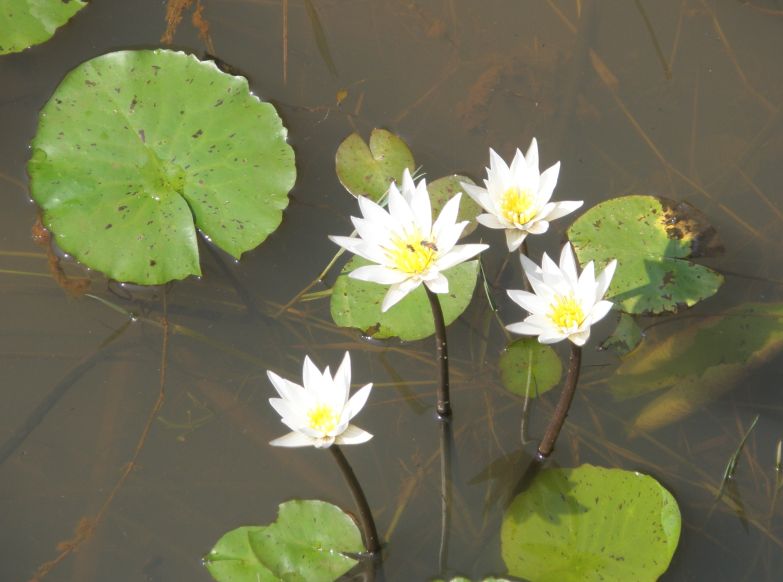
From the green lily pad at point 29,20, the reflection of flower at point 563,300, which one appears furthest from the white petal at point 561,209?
the green lily pad at point 29,20

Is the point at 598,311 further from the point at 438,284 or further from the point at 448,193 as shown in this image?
the point at 448,193

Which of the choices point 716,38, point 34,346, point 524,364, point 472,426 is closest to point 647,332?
point 524,364

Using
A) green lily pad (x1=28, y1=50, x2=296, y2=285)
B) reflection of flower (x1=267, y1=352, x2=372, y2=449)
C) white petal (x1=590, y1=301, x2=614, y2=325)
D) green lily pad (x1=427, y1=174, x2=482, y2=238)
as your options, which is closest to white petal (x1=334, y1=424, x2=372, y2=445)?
reflection of flower (x1=267, y1=352, x2=372, y2=449)

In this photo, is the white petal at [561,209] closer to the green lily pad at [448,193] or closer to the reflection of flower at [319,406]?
the green lily pad at [448,193]

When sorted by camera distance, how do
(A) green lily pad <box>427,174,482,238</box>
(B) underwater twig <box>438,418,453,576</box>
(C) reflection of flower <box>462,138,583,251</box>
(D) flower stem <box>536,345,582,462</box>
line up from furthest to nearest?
1. (A) green lily pad <box>427,174,482,238</box>
2. (B) underwater twig <box>438,418,453,576</box>
3. (C) reflection of flower <box>462,138,583,251</box>
4. (D) flower stem <box>536,345,582,462</box>

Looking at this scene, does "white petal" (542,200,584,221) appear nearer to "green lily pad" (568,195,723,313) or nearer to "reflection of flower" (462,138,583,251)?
"reflection of flower" (462,138,583,251)
